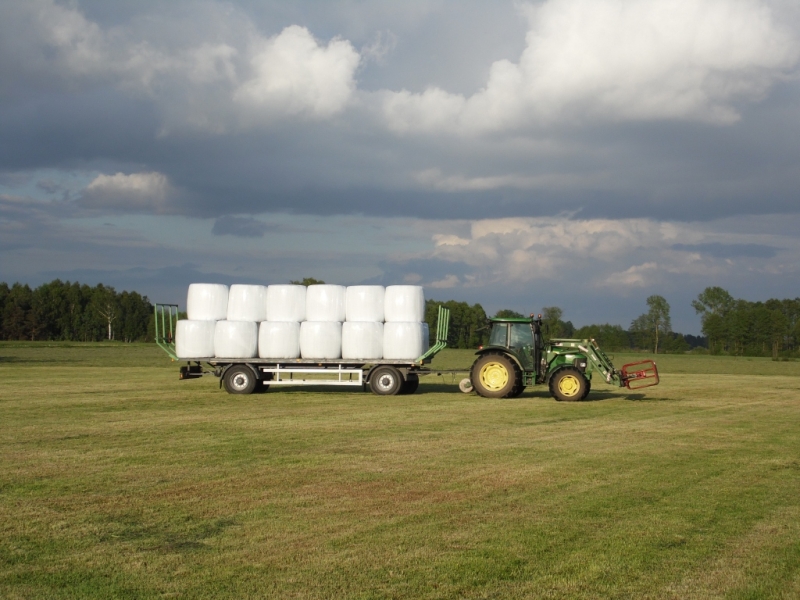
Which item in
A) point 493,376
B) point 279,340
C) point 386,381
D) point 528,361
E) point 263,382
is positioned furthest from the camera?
point 263,382

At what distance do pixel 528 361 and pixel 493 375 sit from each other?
1.08 metres

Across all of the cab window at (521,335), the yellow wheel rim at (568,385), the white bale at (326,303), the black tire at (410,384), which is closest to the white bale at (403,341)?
the black tire at (410,384)

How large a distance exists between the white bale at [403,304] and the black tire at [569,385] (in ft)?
15.2

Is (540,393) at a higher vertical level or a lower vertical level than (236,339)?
lower

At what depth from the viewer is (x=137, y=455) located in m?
12.2

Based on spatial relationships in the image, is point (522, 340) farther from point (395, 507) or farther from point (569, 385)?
point (395, 507)

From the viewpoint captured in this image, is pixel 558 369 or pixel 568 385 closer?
pixel 568 385

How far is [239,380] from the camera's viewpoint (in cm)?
2523

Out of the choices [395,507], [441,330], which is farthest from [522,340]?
[395,507]

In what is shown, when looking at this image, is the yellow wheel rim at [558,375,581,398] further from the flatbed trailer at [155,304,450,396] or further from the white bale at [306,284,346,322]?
the white bale at [306,284,346,322]

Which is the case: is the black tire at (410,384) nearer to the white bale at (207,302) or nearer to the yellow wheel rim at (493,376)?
the yellow wheel rim at (493,376)

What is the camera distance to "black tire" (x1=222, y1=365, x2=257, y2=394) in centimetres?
2508

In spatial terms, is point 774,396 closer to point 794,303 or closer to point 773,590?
point 773,590

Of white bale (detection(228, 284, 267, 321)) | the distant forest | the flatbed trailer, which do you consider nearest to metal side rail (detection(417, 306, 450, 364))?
the flatbed trailer
